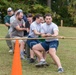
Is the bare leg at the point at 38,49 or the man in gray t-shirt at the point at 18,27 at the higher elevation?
the man in gray t-shirt at the point at 18,27

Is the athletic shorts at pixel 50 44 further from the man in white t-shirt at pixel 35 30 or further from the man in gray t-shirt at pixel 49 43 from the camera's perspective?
the man in white t-shirt at pixel 35 30

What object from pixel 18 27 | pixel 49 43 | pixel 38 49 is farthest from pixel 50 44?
pixel 18 27

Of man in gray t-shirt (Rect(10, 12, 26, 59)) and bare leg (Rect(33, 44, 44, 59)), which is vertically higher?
man in gray t-shirt (Rect(10, 12, 26, 59))

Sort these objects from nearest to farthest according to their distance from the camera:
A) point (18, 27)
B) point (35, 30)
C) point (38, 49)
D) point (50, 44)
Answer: point (50, 44) → point (38, 49) → point (35, 30) → point (18, 27)

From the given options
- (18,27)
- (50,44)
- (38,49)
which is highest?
(18,27)

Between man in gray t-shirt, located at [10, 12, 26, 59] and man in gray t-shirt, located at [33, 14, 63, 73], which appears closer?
man in gray t-shirt, located at [33, 14, 63, 73]

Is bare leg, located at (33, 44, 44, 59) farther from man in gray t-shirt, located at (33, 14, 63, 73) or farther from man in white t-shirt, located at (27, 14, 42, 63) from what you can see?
man in white t-shirt, located at (27, 14, 42, 63)

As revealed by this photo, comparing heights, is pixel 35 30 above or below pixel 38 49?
above

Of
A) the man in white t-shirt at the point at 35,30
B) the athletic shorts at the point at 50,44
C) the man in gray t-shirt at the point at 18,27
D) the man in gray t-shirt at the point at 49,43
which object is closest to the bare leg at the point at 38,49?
the man in gray t-shirt at the point at 49,43

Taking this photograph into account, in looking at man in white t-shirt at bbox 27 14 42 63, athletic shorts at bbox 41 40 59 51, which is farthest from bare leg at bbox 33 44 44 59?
man in white t-shirt at bbox 27 14 42 63

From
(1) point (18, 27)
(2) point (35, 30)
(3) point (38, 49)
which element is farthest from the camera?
(1) point (18, 27)

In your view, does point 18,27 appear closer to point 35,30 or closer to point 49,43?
point 35,30

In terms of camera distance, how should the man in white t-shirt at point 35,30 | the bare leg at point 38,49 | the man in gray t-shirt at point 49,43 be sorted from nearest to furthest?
the man in gray t-shirt at point 49,43, the bare leg at point 38,49, the man in white t-shirt at point 35,30

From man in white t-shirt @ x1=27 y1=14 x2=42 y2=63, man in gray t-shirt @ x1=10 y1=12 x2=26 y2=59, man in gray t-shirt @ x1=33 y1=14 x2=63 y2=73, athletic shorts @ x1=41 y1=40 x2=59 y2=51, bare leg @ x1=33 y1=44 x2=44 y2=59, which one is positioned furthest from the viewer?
man in gray t-shirt @ x1=10 y1=12 x2=26 y2=59
